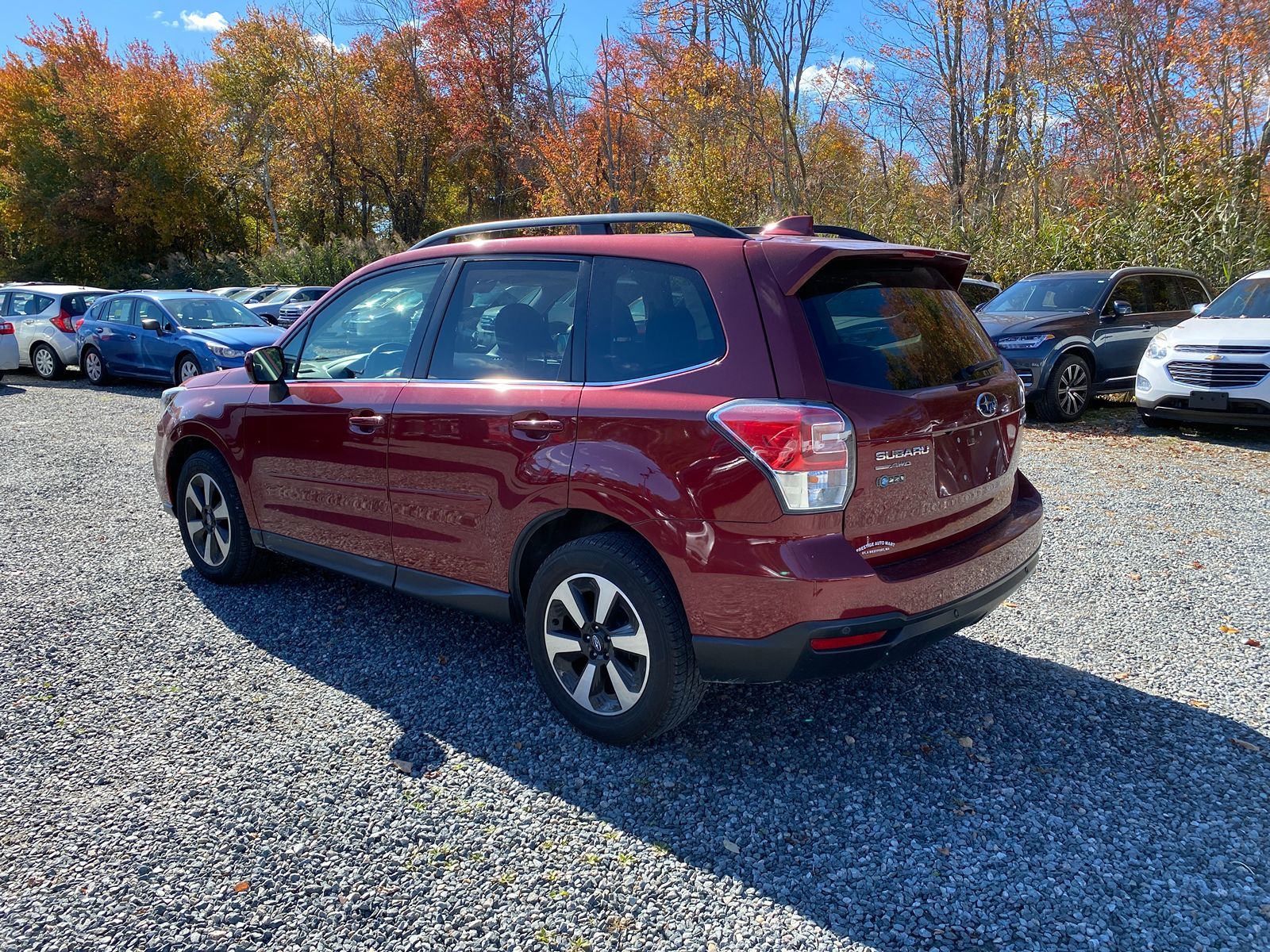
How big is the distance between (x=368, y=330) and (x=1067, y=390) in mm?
8755

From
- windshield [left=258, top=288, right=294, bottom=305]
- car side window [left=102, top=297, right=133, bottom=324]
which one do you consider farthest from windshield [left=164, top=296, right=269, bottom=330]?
windshield [left=258, top=288, right=294, bottom=305]

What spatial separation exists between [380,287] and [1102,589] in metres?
4.05

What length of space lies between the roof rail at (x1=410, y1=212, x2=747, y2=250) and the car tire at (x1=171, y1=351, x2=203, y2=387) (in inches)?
401

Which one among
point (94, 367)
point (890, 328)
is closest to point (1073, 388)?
point (890, 328)

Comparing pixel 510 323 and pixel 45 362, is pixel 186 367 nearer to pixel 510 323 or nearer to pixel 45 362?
pixel 45 362

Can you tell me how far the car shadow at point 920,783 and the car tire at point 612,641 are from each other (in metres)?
0.16

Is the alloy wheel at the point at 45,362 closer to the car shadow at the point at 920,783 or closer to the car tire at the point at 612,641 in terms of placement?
the car shadow at the point at 920,783

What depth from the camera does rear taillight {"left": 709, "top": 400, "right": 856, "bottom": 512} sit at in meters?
2.69

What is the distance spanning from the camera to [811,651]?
109 inches

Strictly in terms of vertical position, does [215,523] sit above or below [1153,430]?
above

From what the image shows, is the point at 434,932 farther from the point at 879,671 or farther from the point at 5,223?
the point at 5,223

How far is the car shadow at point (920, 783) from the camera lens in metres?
2.44

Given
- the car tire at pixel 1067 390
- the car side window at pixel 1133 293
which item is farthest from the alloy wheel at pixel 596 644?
the car side window at pixel 1133 293

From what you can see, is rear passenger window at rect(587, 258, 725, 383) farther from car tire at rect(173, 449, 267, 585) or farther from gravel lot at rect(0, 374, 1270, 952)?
car tire at rect(173, 449, 267, 585)
